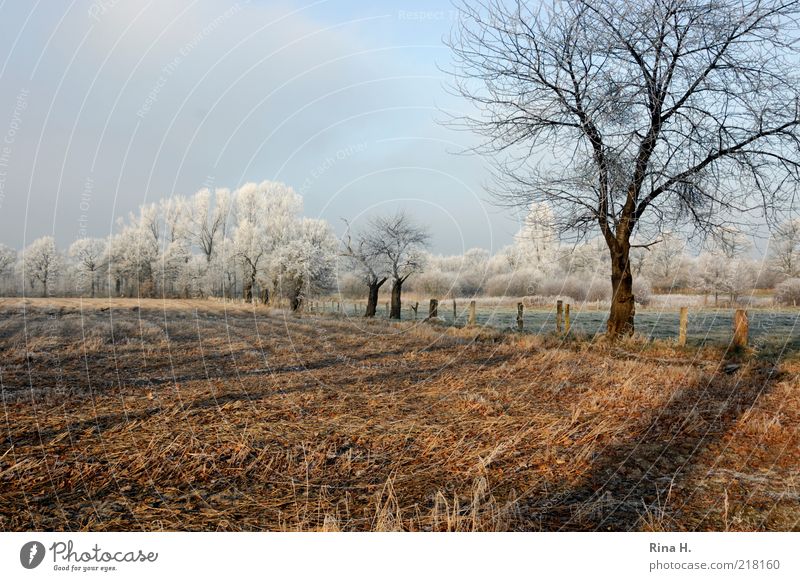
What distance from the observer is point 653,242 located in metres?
12.8

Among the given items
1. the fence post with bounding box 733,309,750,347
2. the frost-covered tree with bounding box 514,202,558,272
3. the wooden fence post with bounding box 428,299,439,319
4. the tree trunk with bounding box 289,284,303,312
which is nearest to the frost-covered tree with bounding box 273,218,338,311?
the tree trunk with bounding box 289,284,303,312

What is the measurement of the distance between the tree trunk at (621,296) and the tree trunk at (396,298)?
1192 centimetres

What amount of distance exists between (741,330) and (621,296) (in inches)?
106

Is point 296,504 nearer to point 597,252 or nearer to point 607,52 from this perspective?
point 607,52

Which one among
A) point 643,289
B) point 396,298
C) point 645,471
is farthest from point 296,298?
point 645,471

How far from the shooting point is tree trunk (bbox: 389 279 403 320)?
24.9 meters

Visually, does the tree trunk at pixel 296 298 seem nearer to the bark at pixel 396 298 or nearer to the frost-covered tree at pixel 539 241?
the bark at pixel 396 298

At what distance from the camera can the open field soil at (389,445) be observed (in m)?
3.30

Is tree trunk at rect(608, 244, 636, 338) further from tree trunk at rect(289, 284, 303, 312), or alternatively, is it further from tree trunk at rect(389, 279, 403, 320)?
tree trunk at rect(289, 284, 303, 312)

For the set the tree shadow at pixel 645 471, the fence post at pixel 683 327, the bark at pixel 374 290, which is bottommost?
the tree shadow at pixel 645 471

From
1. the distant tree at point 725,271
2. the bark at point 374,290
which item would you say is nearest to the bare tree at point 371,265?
the bark at point 374,290

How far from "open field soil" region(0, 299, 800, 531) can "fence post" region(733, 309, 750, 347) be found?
127 inches

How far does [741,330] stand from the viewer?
1195 centimetres

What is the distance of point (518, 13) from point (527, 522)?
380 inches
